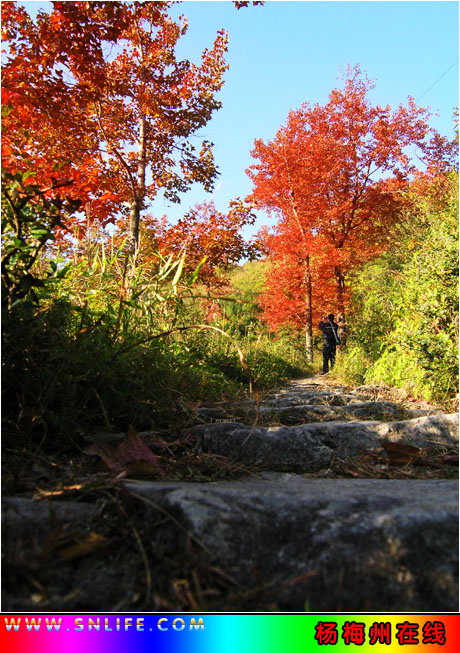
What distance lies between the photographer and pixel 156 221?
1022 cm

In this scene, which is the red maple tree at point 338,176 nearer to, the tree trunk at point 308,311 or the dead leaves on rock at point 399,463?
the tree trunk at point 308,311

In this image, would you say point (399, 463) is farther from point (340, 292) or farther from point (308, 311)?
point (340, 292)

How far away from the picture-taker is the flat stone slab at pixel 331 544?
768 millimetres

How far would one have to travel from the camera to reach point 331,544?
84cm

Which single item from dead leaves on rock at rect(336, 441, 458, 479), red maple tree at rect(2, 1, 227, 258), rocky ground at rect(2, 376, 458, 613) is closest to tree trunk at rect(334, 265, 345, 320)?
red maple tree at rect(2, 1, 227, 258)

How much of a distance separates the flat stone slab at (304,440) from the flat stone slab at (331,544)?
67cm

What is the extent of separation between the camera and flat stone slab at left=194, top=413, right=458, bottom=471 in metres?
1.72

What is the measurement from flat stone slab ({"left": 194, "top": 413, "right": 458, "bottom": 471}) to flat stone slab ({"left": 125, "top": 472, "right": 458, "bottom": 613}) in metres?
0.67

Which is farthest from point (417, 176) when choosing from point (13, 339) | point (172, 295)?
point (13, 339)

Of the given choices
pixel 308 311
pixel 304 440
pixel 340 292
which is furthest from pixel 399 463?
pixel 340 292

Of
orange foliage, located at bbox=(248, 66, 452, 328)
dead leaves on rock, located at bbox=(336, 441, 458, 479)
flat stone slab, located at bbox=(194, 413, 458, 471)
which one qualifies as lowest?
dead leaves on rock, located at bbox=(336, 441, 458, 479)

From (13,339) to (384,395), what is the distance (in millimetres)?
3608

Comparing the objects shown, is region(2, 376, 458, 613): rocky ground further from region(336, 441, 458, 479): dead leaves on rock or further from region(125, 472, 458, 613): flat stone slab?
region(336, 441, 458, 479): dead leaves on rock

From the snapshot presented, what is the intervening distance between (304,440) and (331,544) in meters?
0.93
